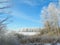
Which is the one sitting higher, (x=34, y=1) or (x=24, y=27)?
(x=34, y=1)

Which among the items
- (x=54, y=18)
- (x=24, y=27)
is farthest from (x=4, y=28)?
(x=54, y=18)

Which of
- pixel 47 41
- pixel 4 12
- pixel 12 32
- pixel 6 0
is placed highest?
pixel 6 0

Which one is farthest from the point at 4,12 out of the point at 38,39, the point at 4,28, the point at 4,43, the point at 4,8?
the point at 38,39

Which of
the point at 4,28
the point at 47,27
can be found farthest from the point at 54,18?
the point at 4,28

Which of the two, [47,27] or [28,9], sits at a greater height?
[28,9]

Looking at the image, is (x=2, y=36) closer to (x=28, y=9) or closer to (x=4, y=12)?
(x=4, y=12)

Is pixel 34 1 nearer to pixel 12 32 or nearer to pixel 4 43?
pixel 12 32

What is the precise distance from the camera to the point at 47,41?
10.8 feet

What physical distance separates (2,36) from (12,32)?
0.21m

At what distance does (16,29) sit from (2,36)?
0.99 ft

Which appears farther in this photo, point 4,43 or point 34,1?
point 34,1

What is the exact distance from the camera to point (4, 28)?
324 centimetres

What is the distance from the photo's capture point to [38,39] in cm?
327

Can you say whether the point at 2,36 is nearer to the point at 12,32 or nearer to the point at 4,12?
the point at 12,32
